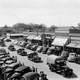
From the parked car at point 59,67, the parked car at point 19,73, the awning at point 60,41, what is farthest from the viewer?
the awning at point 60,41

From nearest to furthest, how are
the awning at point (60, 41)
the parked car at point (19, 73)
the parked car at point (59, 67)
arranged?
the parked car at point (19, 73) < the parked car at point (59, 67) < the awning at point (60, 41)

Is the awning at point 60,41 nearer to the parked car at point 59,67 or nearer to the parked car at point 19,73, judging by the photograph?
the parked car at point 59,67

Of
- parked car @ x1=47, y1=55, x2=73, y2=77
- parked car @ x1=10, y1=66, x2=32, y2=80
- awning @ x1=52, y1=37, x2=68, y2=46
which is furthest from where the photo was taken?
awning @ x1=52, y1=37, x2=68, y2=46

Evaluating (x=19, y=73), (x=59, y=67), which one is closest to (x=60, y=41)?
(x=59, y=67)

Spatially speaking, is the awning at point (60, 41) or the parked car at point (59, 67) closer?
the parked car at point (59, 67)

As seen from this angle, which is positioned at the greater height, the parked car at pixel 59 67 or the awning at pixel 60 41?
the awning at pixel 60 41

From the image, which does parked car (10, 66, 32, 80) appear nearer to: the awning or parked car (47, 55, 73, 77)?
parked car (47, 55, 73, 77)

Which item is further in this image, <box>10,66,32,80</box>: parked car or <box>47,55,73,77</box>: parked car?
<box>47,55,73,77</box>: parked car

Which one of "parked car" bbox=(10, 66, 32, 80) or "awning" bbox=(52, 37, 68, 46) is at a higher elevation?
"awning" bbox=(52, 37, 68, 46)

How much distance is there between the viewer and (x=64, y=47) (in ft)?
145

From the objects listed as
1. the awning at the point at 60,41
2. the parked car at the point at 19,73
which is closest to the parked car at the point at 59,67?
the parked car at the point at 19,73

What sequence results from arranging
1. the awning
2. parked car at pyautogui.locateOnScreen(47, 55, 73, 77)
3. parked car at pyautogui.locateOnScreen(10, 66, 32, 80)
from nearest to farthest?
parked car at pyautogui.locateOnScreen(10, 66, 32, 80) < parked car at pyautogui.locateOnScreen(47, 55, 73, 77) < the awning

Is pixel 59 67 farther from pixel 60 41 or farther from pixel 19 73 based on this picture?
A: pixel 60 41

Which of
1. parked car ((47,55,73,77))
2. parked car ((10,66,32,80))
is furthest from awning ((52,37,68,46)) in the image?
parked car ((10,66,32,80))
